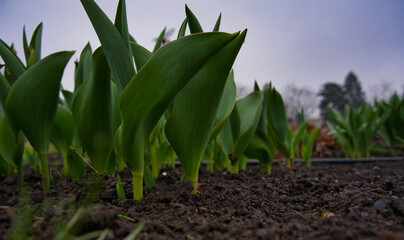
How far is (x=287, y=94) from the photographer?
2386 centimetres

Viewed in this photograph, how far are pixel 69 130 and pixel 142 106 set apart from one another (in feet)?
2.80

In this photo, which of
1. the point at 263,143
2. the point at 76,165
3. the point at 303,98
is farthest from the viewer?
the point at 303,98

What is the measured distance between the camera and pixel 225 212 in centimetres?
87

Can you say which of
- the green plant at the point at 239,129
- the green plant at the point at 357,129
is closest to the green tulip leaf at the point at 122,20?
the green plant at the point at 239,129

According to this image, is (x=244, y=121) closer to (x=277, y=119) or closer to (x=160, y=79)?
(x=277, y=119)

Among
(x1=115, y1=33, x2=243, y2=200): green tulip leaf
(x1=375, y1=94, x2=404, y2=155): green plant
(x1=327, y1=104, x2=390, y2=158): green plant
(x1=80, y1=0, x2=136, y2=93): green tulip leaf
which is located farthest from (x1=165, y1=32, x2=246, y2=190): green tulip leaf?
(x1=375, y1=94, x2=404, y2=155): green plant

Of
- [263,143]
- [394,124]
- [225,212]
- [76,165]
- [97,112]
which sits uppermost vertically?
[394,124]

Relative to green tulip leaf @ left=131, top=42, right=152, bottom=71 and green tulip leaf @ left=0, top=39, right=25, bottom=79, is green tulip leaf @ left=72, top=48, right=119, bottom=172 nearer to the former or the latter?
green tulip leaf @ left=131, top=42, right=152, bottom=71

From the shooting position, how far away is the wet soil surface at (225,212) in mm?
641

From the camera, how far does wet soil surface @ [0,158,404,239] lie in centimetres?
64

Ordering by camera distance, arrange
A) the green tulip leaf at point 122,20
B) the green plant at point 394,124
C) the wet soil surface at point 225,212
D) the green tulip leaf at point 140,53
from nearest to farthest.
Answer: the wet soil surface at point 225,212 < the green tulip leaf at point 122,20 < the green tulip leaf at point 140,53 < the green plant at point 394,124

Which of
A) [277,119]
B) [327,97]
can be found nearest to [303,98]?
[327,97]

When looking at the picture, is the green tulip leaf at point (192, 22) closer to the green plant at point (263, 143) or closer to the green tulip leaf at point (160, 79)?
the green tulip leaf at point (160, 79)

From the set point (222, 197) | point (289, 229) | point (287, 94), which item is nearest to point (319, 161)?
point (222, 197)
